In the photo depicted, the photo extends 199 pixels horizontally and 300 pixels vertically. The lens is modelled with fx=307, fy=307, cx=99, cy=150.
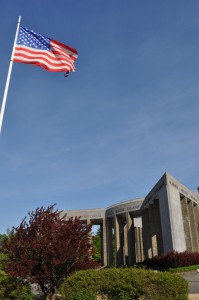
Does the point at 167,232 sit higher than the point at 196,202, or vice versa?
the point at 196,202

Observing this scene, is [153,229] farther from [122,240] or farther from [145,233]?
[122,240]

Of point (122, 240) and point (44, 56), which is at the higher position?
point (44, 56)

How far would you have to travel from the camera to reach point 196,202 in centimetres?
4550

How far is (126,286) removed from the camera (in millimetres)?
10133

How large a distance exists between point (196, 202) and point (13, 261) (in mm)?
36839

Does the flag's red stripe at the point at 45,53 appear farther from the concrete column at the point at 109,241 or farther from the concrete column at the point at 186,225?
the concrete column at the point at 109,241

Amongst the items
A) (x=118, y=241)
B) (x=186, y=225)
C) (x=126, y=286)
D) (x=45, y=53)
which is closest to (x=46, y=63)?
(x=45, y=53)

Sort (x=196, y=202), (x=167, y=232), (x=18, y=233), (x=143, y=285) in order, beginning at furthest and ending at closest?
(x=196, y=202)
(x=167, y=232)
(x=18, y=233)
(x=143, y=285)

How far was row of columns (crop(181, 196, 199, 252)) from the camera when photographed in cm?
4000

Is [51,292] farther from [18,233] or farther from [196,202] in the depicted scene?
[196,202]

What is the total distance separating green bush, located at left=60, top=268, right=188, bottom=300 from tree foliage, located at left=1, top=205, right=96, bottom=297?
2493 millimetres

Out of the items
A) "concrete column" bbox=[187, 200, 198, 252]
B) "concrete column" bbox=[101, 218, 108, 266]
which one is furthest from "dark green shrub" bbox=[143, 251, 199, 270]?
"concrete column" bbox=[101, 218, 108, 266]

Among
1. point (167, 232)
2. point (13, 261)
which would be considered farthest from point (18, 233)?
point (167, 232)

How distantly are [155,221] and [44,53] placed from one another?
1407 inches
